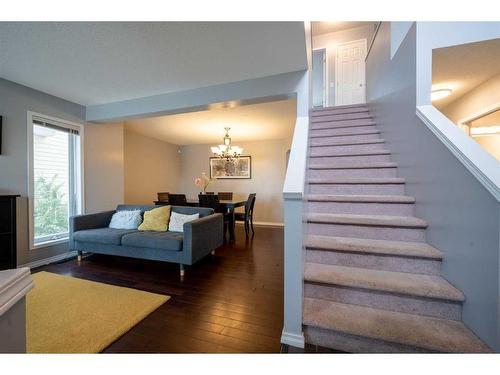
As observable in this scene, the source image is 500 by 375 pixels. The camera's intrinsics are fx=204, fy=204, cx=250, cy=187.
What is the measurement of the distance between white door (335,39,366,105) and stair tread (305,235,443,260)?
4081mm

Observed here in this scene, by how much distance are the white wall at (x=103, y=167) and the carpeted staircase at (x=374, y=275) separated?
11.6ft

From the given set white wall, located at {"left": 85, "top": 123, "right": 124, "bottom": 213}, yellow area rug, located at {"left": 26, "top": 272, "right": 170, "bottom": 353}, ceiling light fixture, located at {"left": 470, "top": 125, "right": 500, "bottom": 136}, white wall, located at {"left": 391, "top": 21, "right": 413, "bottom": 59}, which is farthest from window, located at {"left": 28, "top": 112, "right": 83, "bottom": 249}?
ceiling light fixture, located at {"left": 470, "top": 125, "right": 500, "bottom": 136}

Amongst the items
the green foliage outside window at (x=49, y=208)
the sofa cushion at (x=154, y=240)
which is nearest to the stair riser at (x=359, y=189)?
the sofa cushion at (x=154, y=240)

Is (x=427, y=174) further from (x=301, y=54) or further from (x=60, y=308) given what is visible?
(x=60, y=308)

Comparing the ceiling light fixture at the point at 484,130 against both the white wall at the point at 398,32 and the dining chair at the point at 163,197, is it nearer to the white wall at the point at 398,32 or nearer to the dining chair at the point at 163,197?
the white wall at the point at 398,32

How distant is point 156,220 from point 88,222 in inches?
41.6

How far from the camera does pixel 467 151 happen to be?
3.94 ft

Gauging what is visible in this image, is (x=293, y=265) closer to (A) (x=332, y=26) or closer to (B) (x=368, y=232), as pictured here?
(B) (x=368, y=232)

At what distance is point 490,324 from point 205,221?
8.18ft

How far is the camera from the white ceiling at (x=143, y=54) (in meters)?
1.72

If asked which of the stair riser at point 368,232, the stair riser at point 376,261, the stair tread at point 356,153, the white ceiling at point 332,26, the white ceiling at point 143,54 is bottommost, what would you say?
the stair riser at point 376,261

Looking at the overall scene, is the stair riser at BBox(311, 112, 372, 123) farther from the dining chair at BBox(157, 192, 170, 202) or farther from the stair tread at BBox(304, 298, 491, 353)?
the dining chair at BBox(157, 192, 170, 202)
